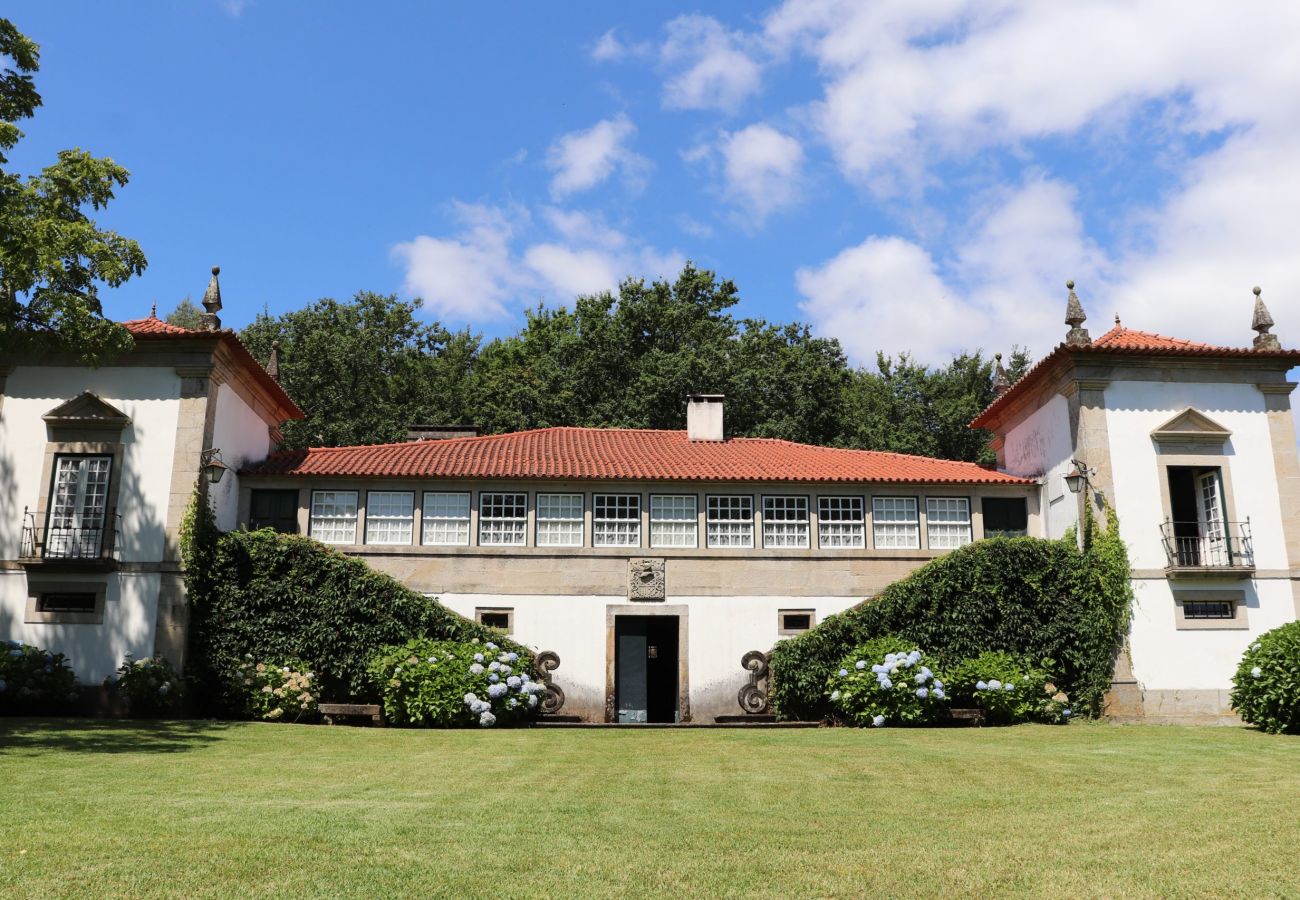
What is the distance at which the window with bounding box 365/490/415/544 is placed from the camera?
1939 centimetres

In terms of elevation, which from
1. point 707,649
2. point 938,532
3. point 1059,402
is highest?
point 1059,402

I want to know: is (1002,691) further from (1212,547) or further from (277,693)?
(277,693)

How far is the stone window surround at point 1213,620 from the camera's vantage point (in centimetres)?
1791

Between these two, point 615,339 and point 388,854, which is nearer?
point 388,854

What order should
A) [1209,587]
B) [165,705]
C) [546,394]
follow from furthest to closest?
Result: [546,394] → [1209,587] → [165,705]

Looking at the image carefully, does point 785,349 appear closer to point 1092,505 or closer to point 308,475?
point 1092,505

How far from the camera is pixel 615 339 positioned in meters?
33.5

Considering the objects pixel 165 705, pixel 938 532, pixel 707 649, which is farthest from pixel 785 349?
pixel 165 705

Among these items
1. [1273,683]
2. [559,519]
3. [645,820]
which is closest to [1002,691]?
[1273,683]

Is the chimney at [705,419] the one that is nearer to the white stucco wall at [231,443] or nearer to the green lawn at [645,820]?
the white stucco wall at [231,443]

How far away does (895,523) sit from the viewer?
65.8 feet

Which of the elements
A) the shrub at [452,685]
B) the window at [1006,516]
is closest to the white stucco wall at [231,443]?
the shrub at [452,685]

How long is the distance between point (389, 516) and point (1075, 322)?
13.5 m

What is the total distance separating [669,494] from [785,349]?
15.2m
